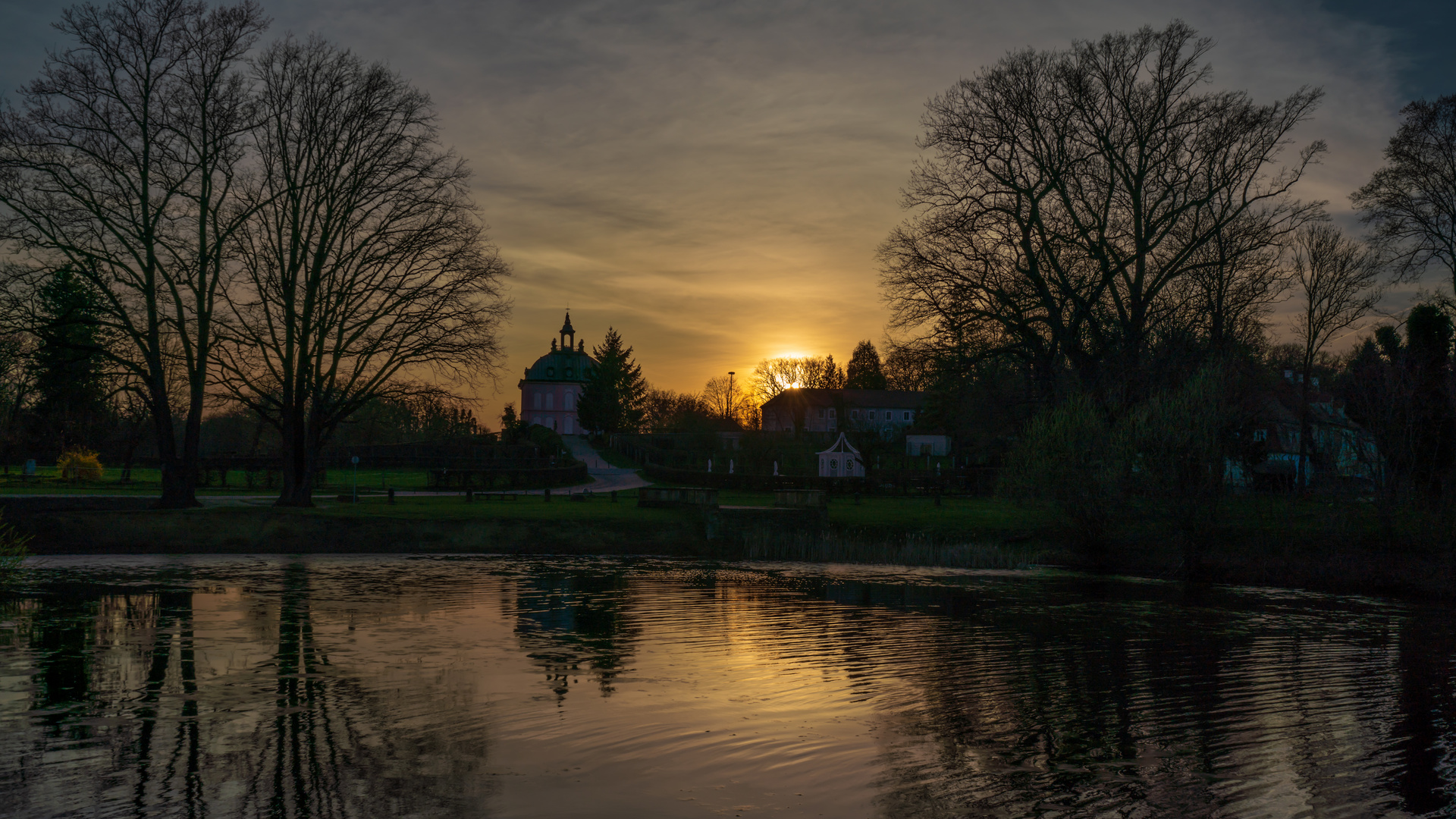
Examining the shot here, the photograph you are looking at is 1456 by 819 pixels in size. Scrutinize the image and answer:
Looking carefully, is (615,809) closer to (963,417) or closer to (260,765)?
(260,765)

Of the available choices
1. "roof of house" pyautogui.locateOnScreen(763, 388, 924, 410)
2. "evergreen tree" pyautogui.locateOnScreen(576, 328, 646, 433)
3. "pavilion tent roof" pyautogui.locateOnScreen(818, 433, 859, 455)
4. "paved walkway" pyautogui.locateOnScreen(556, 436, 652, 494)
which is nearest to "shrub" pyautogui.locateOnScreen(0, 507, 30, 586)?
"paved walkway" pyautogui.locateOnScreen(556, 436, 652, 494)

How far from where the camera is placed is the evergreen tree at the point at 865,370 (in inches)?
5015

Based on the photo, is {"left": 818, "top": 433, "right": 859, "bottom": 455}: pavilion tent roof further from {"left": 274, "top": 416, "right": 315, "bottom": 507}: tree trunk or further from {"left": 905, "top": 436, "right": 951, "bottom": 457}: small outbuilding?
{"left": 274, "top": 416, "right": 315, "bottom": 507}: tree trunk

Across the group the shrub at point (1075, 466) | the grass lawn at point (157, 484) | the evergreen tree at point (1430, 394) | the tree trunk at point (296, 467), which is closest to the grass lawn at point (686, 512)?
the tree trunk at point (296, 467)

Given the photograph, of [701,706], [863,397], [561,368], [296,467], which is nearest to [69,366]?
[296,467]

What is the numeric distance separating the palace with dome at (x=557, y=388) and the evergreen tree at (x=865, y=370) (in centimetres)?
3385

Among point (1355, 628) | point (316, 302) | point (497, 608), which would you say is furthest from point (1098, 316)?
point (316, 302)

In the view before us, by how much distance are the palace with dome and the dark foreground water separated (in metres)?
105

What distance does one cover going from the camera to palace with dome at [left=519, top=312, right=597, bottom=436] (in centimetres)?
12481

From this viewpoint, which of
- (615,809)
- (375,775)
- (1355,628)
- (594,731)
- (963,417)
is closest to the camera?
(615,809)

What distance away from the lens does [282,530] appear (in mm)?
28047

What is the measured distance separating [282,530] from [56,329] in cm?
1071

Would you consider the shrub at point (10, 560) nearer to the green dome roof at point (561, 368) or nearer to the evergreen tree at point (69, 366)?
the evergreen tree at point (69, 366)

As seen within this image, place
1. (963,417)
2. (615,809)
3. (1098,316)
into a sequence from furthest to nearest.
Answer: (963,417) < (1098,316) < (615,809)
